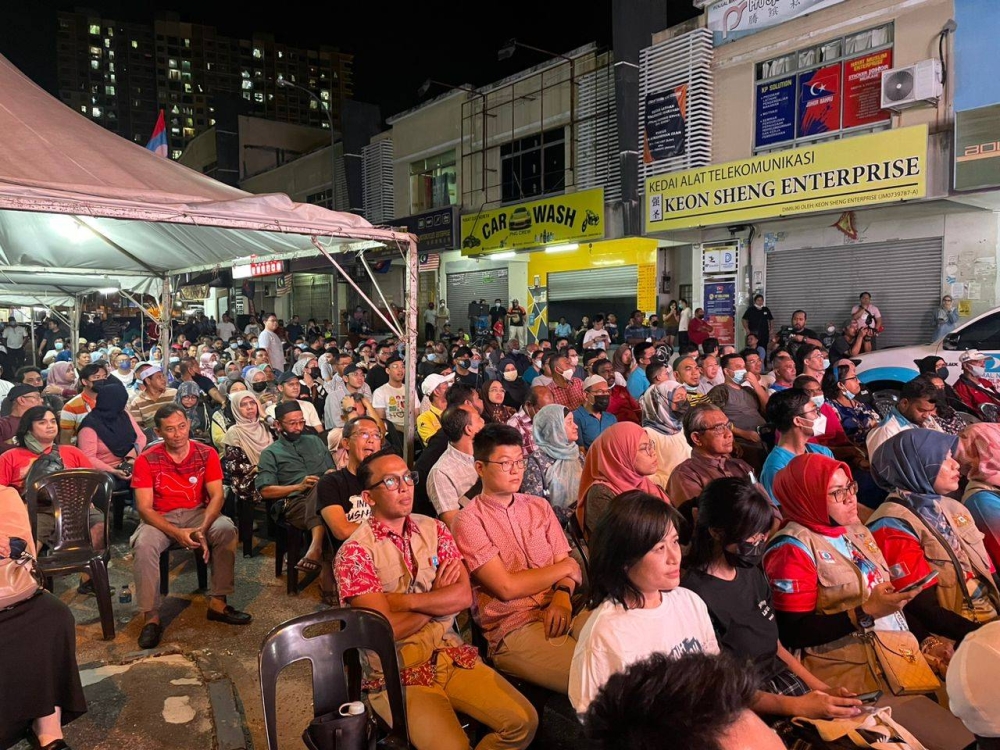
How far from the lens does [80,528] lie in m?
4.56

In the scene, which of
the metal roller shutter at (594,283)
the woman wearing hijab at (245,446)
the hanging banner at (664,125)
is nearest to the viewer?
the woman wearing hijab at (245,446)

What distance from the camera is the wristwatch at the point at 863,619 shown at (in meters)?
2.65

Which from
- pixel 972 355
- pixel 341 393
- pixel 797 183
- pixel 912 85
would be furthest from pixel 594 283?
pixel 341 393

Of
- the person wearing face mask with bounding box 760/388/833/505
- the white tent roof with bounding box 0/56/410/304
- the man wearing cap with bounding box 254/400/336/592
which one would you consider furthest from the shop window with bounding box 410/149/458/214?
the person wearing face mask with bounding box 760/388/833/505

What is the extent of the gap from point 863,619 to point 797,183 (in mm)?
10409

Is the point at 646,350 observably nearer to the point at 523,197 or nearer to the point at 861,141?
the point at 861,141

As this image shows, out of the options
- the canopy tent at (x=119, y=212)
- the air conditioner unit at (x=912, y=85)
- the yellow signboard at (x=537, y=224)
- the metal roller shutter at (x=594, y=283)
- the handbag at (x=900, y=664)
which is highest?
the air conditioner unit at (x=912, y=85)

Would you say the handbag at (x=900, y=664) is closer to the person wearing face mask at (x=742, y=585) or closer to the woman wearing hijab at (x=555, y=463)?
the person wearing face mask at (x=742, y=585)

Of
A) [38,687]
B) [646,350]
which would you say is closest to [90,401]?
[38,687]

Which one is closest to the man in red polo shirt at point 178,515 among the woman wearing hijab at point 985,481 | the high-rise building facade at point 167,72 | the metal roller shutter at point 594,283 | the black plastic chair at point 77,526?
the black plastic chair at point 77,526

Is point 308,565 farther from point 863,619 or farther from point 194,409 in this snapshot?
point 194,409

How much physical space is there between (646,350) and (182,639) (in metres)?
6.33

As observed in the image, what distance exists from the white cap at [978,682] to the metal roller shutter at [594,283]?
16314 millimetres

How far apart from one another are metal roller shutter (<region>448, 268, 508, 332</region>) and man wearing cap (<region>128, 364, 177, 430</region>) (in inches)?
522
